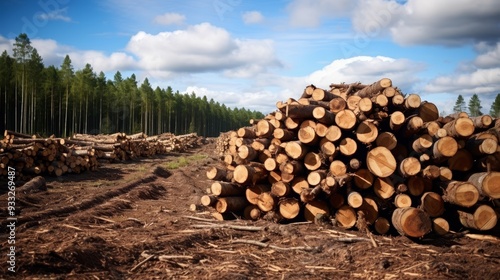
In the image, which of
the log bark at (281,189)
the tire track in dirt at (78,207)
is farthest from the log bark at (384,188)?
the tire track in dirt at (78,207)

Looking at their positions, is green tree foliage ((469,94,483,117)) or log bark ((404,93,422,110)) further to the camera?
green tree foliage ((469,94,483,117))

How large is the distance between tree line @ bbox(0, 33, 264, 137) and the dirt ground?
3524 cm

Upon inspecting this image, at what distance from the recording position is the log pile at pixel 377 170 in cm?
593

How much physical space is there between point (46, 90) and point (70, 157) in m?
31.8

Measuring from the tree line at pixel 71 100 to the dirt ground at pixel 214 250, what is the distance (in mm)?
35243

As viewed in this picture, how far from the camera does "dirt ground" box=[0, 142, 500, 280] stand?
4406 mm

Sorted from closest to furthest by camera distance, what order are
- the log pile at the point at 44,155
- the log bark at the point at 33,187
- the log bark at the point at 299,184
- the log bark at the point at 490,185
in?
the log bark at the point at 490,185, the log bark at the point at 299,184, the log bark at the point at 33,187, the log pile at the point at 44,155

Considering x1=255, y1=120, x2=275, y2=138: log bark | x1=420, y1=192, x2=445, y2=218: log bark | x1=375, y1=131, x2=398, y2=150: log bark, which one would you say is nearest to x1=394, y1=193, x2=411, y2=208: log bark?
x1=420, y1=192, x2=445, y2=218: log bark

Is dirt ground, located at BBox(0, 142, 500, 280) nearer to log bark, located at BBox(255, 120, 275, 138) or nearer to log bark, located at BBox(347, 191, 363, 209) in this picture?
log bark, located at BBox(347, 191, 363, 209)

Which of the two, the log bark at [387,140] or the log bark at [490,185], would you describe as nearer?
the log bark at [490,185]

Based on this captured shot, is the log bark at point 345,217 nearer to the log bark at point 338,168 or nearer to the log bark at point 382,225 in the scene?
the log bark at point 382,225

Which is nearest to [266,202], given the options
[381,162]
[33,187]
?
[381,162]

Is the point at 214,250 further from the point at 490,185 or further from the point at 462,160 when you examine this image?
the point at 462,160

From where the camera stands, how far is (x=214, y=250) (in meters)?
5.50
